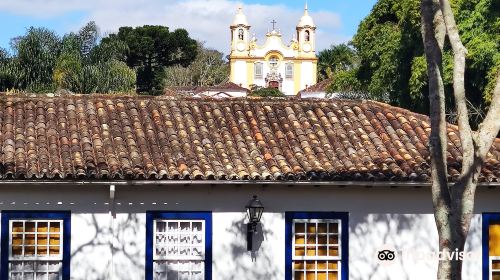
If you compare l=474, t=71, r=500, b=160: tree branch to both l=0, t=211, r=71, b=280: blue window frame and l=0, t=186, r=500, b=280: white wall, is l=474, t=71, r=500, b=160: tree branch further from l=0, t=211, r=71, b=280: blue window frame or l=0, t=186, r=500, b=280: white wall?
l=0, t=211, r=71, b=280: blue window frame

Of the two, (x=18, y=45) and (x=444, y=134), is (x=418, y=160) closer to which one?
(x=444, y=134)

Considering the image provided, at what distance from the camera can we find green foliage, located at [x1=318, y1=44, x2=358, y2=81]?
89688 mm

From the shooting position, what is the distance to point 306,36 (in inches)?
4835

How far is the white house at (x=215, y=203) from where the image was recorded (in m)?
14.2

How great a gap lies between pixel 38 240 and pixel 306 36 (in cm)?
10966

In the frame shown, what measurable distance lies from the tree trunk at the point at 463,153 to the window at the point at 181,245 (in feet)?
16.3

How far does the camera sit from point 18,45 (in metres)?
39.2

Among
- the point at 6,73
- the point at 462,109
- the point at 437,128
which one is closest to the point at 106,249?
the point at 437,128

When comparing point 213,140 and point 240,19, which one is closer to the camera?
point 213,140

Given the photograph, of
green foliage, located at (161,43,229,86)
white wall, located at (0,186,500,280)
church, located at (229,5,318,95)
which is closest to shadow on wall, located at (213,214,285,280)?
white wall, located at (0,186,500,280)

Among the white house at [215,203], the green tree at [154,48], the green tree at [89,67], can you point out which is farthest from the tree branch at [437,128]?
the green tree at [154,48]

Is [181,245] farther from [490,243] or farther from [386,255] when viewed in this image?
[490,243]

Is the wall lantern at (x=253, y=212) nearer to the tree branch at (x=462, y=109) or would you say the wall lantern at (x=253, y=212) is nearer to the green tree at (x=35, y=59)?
the tree branch at (x=462, y=109)

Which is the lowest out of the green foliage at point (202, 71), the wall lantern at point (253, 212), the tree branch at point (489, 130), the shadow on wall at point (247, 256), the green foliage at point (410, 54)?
the shadow on wall at point (247, 256)
